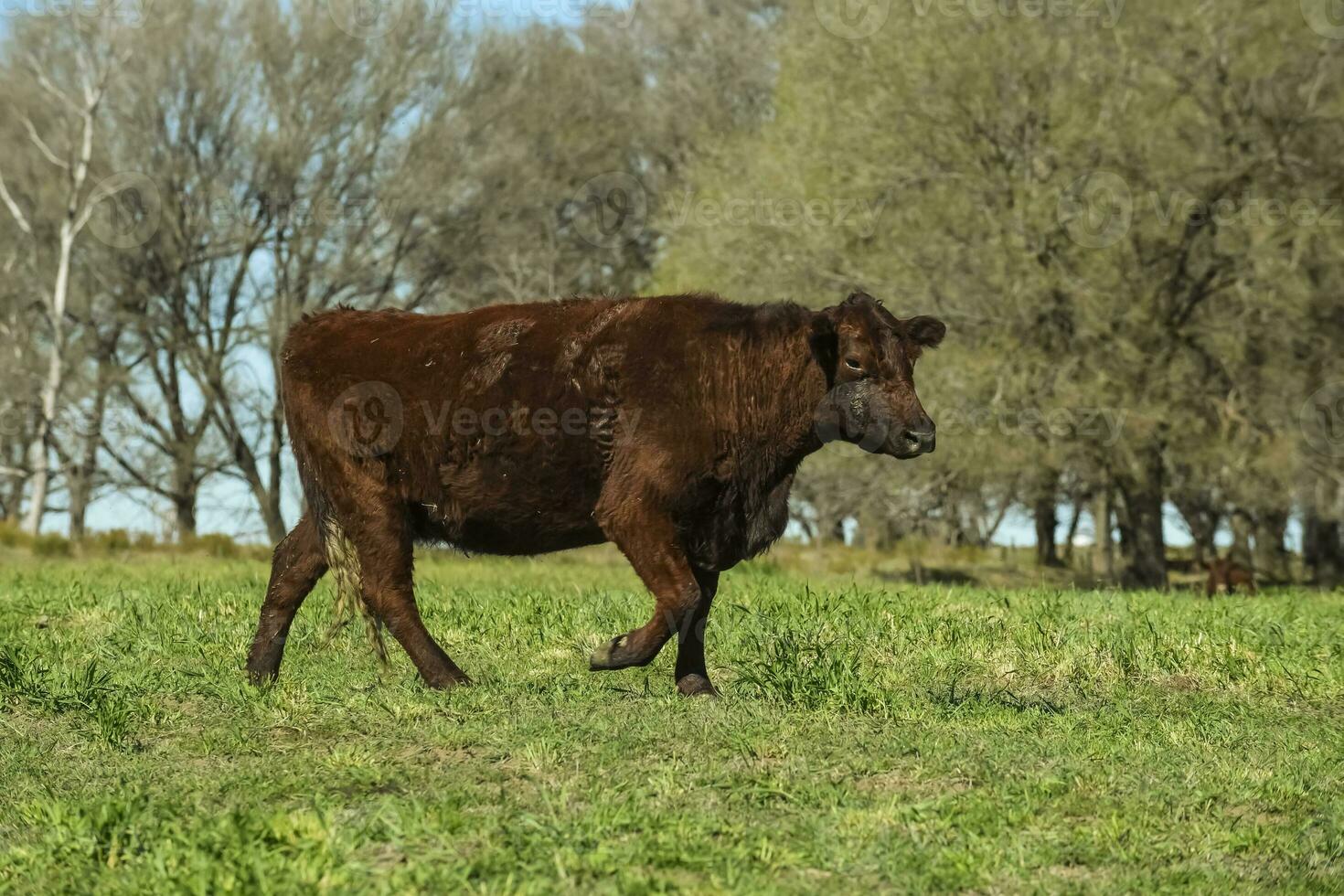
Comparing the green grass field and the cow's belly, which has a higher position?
the cow's belly

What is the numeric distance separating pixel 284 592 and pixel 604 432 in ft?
6.85

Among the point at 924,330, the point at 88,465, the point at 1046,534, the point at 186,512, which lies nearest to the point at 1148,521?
the point at 1046,534

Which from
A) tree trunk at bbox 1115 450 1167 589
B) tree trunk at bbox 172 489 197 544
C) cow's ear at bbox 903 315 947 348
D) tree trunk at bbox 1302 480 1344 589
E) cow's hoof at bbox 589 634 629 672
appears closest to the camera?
cow's hoof at bbox 589 634 629 672

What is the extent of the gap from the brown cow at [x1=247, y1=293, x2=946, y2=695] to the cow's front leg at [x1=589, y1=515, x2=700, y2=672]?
0.01 m

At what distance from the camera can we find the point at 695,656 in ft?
26.6

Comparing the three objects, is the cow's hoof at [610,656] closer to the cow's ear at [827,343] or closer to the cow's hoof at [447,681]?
the cow's hoof at [447,681]

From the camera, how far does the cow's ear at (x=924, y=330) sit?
823 cm

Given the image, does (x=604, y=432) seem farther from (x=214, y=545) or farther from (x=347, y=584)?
(x=214, y=545)

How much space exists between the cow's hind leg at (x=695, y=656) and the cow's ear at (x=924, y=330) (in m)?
1.63

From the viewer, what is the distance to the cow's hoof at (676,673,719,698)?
8031mm

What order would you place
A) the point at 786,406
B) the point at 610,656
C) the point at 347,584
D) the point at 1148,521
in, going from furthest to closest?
the point at 1148,521
the point at 347,584
the point at 786,406
the point at 610,656

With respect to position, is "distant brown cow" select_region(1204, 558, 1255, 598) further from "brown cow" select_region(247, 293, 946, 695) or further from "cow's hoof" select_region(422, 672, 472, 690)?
"cow's hoof" select_region(422, 672, 472, 690)

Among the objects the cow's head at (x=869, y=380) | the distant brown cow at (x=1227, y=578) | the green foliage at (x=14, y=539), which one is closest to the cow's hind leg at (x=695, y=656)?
the cow's head at (x=869, y=380)

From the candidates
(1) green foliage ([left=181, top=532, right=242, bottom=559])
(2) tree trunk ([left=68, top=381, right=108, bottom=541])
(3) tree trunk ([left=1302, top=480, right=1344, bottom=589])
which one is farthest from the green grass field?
(2) tree trunk ([left=68, top=381, right=108, bottom=541])
